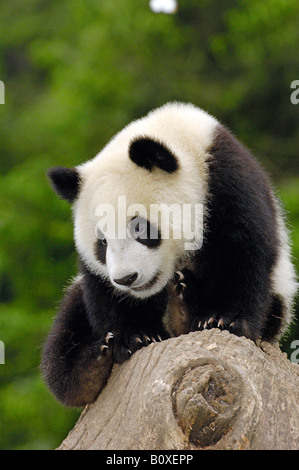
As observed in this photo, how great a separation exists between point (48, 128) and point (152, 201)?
26.4 feet

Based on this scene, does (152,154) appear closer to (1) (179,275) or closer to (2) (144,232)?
(2) (144,232)

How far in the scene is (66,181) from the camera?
6.09 metres

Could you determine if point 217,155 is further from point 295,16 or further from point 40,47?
point 40,47

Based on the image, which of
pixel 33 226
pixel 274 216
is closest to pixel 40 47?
pixel 33 226

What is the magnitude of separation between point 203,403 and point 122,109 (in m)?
8.17

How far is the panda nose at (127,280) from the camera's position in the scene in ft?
17.8

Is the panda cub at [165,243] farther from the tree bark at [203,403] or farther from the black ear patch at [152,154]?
the tree bark at [203,403]

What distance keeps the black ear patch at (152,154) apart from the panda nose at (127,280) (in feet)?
2.67

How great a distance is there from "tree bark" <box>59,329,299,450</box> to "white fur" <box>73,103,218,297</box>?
2.24 ft

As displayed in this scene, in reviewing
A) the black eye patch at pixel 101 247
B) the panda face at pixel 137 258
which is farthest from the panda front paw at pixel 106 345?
the black eye patch at pixel 101 247

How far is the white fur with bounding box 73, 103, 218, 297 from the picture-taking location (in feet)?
18.4

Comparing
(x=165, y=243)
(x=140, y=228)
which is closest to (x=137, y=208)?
(x=140, y=228)
